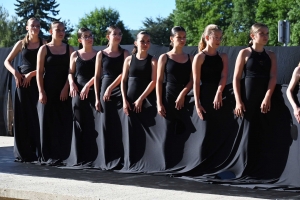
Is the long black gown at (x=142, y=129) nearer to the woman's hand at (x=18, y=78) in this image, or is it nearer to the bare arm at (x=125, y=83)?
the bare arm at (x=125, y=83)

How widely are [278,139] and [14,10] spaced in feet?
258

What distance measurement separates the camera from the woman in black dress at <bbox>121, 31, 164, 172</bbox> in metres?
7.86

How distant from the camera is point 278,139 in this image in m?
6.91

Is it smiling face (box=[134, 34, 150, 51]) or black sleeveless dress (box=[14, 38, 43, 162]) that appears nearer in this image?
smiling face (box=[134, 34, 150, 51])

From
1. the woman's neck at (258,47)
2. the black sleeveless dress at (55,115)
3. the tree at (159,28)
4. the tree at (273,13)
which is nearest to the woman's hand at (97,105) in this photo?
the black sleeveless dress at (55,115)

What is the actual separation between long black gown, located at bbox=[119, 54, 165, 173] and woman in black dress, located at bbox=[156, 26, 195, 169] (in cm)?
14

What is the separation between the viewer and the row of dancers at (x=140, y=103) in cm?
709

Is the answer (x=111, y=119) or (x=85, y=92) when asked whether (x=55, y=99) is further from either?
(x=111, y=119)

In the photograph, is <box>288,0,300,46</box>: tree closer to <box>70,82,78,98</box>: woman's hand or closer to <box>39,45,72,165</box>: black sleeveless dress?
<box>39,45,72,165</box>: black sleeveless dress

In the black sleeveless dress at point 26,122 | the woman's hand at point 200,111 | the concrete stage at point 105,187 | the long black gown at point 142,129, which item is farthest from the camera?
the black sleeveless dress at point 26,122

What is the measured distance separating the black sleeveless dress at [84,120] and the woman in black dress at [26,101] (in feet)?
2.11

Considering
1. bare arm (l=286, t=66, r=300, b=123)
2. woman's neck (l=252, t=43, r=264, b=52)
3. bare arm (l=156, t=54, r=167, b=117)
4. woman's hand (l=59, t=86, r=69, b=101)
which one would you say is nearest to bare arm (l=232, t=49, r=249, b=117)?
woman's neck (l=252, t=43, r=264, b=52)

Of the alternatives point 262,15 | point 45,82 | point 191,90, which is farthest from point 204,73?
point 262,15

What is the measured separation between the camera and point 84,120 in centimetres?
842
